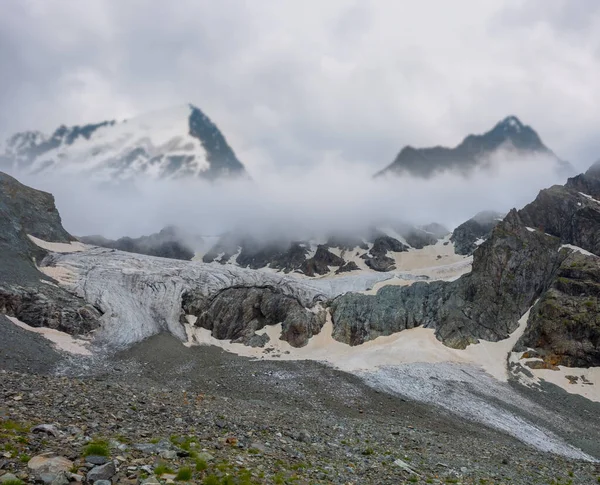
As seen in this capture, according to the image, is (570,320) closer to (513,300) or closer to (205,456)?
(513,300)

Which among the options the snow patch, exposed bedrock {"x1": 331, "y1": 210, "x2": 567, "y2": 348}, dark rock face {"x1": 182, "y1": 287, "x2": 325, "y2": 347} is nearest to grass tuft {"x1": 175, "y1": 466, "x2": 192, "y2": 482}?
the snow patch

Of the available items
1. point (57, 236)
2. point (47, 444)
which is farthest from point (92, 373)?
point (57, 236)

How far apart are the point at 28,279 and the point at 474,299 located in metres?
88.2

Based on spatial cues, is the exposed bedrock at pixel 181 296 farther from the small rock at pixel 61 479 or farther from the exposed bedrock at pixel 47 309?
the small rock at pixel 61 479

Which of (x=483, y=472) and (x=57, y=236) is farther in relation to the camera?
(x=57, y=236)

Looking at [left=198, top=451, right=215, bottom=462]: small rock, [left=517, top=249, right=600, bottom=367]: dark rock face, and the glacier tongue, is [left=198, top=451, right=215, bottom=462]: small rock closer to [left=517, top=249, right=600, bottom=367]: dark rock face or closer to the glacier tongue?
the glacier tongue

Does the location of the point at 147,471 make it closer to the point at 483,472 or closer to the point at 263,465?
the point at 263,465

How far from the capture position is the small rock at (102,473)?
9978mm

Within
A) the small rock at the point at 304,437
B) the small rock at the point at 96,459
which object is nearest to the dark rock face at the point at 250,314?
the small rock at the point at 304,437

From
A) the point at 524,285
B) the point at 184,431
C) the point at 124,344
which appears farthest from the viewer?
the point at 524,285

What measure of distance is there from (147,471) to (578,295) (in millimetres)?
93816

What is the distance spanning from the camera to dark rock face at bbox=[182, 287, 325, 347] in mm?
82562

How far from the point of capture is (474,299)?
88.4 meters

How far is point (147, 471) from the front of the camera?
36.2ft
